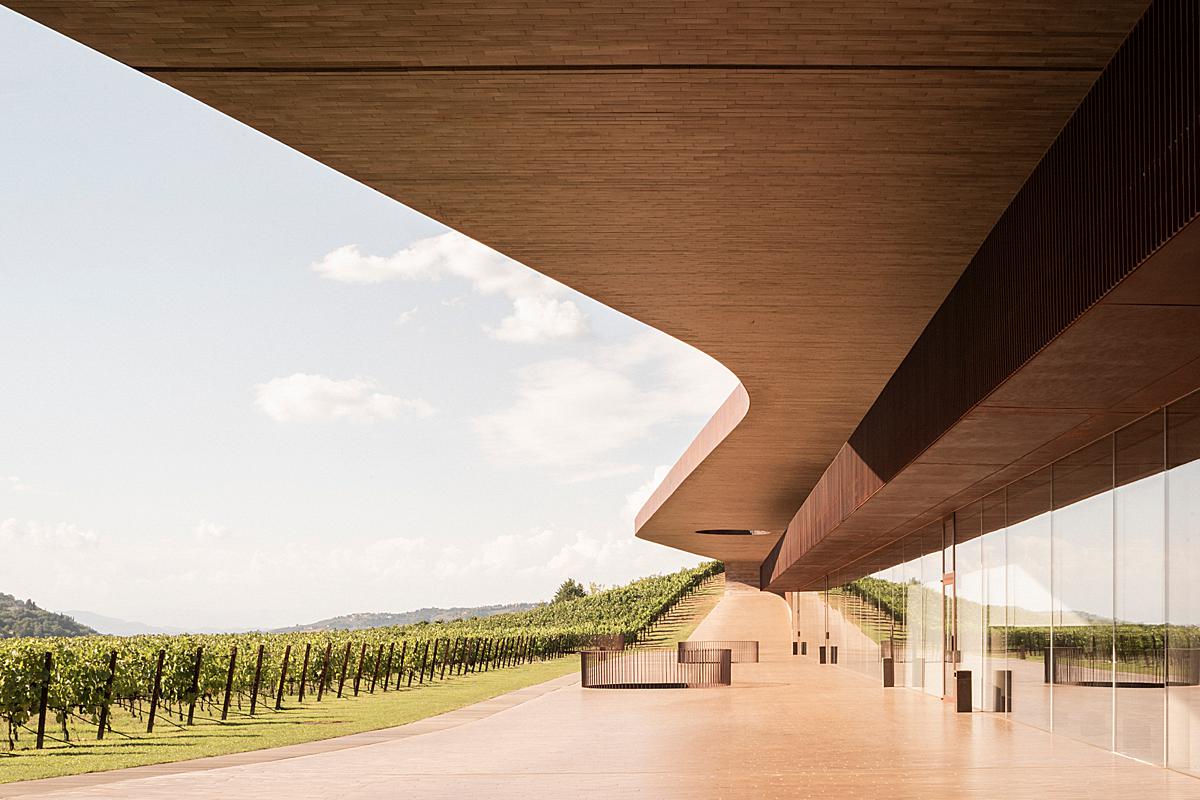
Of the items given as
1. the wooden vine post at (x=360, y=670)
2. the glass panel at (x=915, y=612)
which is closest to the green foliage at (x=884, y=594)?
the glass panel at (x=915, y=612)

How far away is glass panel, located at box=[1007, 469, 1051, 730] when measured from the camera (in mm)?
15266

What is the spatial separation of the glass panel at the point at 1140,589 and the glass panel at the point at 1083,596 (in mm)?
354

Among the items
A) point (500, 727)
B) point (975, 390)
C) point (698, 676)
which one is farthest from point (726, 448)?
point (975, 390)

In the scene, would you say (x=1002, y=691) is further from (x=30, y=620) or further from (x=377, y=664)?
(x=30, y=620)

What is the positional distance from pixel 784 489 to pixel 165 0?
2427 cm

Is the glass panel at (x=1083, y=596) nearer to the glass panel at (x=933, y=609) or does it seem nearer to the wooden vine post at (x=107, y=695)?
the glass panel at (x=933, y=609)

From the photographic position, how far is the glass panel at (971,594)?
18516mm

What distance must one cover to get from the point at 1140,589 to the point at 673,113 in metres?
7.07

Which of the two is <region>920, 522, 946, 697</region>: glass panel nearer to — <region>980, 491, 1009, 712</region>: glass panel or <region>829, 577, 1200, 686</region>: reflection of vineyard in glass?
<region>829, 577, 1200, 686</region>: reflection of vineyard in glass

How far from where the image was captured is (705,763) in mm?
11578

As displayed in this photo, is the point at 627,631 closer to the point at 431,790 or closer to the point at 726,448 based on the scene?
the point at 726,448

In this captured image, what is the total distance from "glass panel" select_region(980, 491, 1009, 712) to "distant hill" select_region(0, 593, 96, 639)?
8458cm

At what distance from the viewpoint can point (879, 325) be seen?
14148 mm

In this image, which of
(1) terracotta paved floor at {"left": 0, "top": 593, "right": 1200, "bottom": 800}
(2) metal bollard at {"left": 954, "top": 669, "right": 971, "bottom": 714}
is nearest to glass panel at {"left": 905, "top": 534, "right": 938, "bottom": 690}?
(1) terracotta paved floor at {"left": 0, "top": 593, "right": 1200, "bottom": 800}
